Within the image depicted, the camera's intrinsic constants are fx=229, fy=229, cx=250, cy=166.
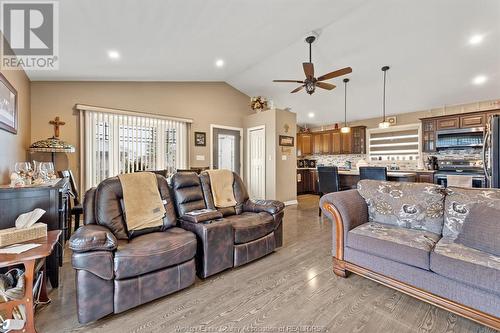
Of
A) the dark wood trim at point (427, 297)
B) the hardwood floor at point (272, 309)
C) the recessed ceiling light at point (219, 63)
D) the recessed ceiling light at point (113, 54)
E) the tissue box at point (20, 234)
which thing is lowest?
the hardwood floor at point (272, 309)

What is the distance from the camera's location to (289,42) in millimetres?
4008

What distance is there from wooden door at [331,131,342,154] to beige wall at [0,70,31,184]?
7.36 m

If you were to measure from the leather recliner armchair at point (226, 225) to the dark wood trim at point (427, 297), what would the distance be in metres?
0.82

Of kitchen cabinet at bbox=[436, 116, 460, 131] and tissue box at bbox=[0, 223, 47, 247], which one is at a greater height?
kitchen cabinet at bbox=[436, 116, 460, 131]

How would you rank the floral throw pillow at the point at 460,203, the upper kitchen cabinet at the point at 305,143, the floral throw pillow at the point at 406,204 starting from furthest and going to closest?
the upper kitchen cabinet at the point at 305,143, the floral throw pillow at the point at 406,204, the floral throw pillow at the point at 460,203

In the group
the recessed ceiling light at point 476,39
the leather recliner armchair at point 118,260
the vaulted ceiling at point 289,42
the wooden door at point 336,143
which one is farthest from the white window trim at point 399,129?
the leather recliner armchair at point 118,260

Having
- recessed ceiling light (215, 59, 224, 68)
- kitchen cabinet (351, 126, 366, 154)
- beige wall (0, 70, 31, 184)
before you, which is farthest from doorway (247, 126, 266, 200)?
beige wall (0, 70, 31, 184)

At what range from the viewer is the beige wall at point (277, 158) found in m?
5.55

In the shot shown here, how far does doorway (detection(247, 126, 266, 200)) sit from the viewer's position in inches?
229

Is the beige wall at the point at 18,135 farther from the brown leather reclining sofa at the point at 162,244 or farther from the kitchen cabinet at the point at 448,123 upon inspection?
the kitchen cabinet at the point at 448,123

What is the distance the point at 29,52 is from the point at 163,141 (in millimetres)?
2521

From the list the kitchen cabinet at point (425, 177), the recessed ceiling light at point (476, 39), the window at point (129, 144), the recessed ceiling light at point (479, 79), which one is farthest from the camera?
the kitchen cabinet at point (425, 177)

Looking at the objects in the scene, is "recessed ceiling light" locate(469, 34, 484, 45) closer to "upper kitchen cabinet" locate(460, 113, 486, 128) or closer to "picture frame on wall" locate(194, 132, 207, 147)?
"upper kitchen cabinet" locate(460, 113, 486, 128)

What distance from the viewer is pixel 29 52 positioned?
Answer: 2.83 meters
